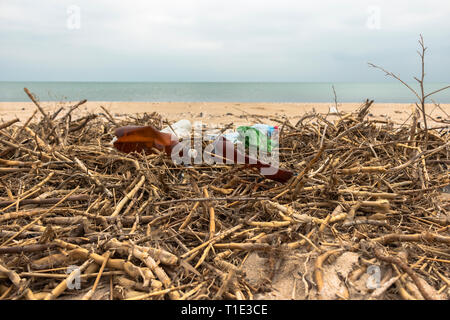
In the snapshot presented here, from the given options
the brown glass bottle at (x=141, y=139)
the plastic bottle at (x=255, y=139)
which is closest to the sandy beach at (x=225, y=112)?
the plastic bottle at (x=255, y=139)

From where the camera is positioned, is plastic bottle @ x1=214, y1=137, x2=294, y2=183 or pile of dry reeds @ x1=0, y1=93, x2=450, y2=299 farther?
plastic bottle @ x1=214, y1=137, x2=294, y2=183

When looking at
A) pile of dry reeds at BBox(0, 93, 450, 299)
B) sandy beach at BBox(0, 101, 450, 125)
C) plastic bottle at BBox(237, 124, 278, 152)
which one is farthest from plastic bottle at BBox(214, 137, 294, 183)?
sandy beach at BBox(0, 101, 450, 125)

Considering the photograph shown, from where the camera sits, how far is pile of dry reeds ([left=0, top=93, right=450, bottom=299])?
130 cm

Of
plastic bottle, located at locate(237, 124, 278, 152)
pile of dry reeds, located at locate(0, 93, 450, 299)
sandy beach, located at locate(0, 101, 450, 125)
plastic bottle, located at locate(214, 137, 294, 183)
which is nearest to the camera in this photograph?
pile of dry reeds, located at locate(0, 93, 450, 299)

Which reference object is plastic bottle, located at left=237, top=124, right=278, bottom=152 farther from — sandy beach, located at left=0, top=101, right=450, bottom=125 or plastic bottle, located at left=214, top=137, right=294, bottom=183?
sandy beach, located at left=0, top=101, right=450, bottom=125

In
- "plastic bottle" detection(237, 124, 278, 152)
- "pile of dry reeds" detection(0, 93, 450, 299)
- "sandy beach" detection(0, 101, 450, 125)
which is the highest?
"sandy beach" detection(0, 101, 450, 125)

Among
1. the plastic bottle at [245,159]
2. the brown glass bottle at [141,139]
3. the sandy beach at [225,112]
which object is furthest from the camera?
the sandy beach at [225,112]

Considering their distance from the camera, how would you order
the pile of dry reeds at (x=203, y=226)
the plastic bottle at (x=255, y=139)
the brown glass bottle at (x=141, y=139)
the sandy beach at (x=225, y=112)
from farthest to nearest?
the sandy beach at (x=225, y=112), the plastic bottle at (x=255, y=139), the brown glass bottle at (x=141, y=139), the pile of dry reeds at (x=203, y=226)

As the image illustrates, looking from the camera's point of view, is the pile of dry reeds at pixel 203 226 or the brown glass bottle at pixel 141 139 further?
the brown glass bottle at pixel 141 139

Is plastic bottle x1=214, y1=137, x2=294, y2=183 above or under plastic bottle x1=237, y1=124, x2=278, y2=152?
under

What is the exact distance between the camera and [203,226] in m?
1.74

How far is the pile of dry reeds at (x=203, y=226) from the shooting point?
130 centimetres

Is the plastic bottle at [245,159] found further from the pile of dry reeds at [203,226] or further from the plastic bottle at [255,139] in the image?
the plastic bottle at [255,139]
